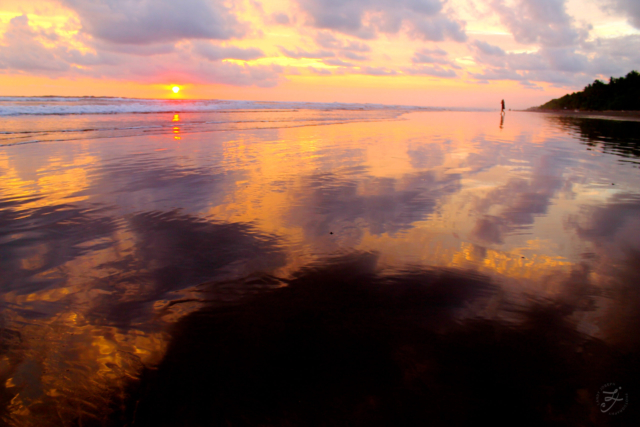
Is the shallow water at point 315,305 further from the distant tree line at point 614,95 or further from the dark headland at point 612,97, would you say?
the distant tree line at point 614,95

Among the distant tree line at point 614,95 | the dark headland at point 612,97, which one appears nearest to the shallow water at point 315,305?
the dark headland at point 612,97

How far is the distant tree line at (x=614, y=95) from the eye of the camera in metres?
64.0

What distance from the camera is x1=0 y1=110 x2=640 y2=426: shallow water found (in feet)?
6.23

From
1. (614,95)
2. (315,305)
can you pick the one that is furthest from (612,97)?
(315,305)

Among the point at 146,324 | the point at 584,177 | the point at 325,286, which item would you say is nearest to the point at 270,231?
the point at 325,286

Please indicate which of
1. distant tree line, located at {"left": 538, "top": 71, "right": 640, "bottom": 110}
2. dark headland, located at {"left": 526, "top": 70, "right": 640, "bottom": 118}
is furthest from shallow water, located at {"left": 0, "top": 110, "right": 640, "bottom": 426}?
distant tree line, located at {"left": 538, "top": 71, "right": 640, "bottom": 110}

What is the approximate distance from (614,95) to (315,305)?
9498cm

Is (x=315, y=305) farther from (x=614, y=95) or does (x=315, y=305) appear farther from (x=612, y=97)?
(x=612, y=97)

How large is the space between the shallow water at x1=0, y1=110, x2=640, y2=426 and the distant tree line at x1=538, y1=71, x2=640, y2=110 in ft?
261

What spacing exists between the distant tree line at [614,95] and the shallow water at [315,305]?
79533 mm

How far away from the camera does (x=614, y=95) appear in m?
71.8

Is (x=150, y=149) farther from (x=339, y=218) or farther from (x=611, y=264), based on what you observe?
(x=611, y=264)

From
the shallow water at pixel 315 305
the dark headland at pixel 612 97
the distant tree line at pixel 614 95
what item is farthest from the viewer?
the distant tree line at pixel 614 95

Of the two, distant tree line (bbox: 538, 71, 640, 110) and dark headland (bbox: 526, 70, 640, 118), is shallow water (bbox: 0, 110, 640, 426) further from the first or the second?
distant tree line (bbox: 538, 71, 640, 110)
